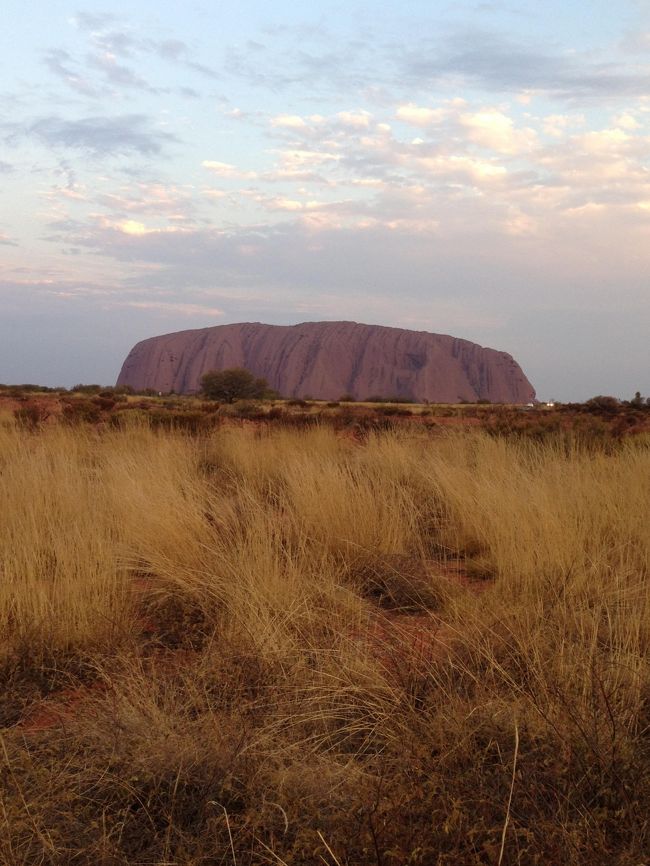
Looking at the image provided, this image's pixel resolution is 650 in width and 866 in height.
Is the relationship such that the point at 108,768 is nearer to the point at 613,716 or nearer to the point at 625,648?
the point at 613,716

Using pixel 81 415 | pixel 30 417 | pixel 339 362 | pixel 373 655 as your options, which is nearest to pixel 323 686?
pixel 373 655

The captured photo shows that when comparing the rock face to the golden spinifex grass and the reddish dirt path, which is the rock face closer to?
the golden spinifex grass

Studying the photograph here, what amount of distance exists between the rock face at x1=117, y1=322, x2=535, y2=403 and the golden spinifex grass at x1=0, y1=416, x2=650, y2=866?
8418 centimetres

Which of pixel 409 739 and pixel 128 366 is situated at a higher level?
pixel 128 366

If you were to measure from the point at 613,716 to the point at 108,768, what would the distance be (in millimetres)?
1579

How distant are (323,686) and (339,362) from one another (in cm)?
9401

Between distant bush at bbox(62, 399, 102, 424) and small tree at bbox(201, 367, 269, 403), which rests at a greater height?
small tree at bbox(201, 367, 269, 403)

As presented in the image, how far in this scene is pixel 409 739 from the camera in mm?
2324

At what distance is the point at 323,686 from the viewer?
264cm

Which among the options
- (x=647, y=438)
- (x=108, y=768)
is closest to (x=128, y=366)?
(x=647, y=438)

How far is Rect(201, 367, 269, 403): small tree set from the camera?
1992 inches

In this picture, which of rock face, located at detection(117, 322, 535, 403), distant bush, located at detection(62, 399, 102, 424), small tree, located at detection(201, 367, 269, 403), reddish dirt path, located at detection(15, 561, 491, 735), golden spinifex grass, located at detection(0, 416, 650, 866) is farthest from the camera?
rock face, located at detection(117, 322, 535, 403)

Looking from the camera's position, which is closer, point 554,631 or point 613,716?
point 613,716

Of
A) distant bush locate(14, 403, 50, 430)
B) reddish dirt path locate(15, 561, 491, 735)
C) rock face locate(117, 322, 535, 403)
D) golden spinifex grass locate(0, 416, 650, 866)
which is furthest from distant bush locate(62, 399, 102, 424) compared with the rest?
rock face locate(117, 322, 535, 403)
